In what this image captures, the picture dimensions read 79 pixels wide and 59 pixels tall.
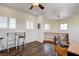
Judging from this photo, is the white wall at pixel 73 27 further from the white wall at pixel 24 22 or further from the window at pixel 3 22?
the window at pixel 3 22

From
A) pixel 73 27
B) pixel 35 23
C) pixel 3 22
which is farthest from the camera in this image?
pixel 73 27

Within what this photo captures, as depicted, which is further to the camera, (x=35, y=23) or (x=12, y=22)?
(x=35, y=23)

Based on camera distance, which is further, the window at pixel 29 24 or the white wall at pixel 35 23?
the window at pixel 29 24

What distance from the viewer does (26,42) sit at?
666cm

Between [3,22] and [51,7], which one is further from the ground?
[51,7]

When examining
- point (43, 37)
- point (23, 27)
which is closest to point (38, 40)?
point (43, 37)

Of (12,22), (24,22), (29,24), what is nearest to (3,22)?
(12,22)

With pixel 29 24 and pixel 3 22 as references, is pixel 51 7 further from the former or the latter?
pixel 3 22

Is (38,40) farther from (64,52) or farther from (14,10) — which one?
(64,52)

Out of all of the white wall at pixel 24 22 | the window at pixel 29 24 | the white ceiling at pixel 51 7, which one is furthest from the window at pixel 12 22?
the window at pixel 29 24

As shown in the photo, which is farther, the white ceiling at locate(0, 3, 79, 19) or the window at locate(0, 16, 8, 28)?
the white ceiling at locate(0, 3, 79, 19)

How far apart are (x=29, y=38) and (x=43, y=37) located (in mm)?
978

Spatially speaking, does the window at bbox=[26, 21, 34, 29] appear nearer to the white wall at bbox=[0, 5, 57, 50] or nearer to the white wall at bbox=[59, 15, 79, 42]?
the white wall at bbox=[0, 5, 57, 50]

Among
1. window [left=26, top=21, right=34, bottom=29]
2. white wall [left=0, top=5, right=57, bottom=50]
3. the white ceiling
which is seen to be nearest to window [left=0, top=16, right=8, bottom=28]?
white wall [left=0, top=5, right=57, bottom=50]
